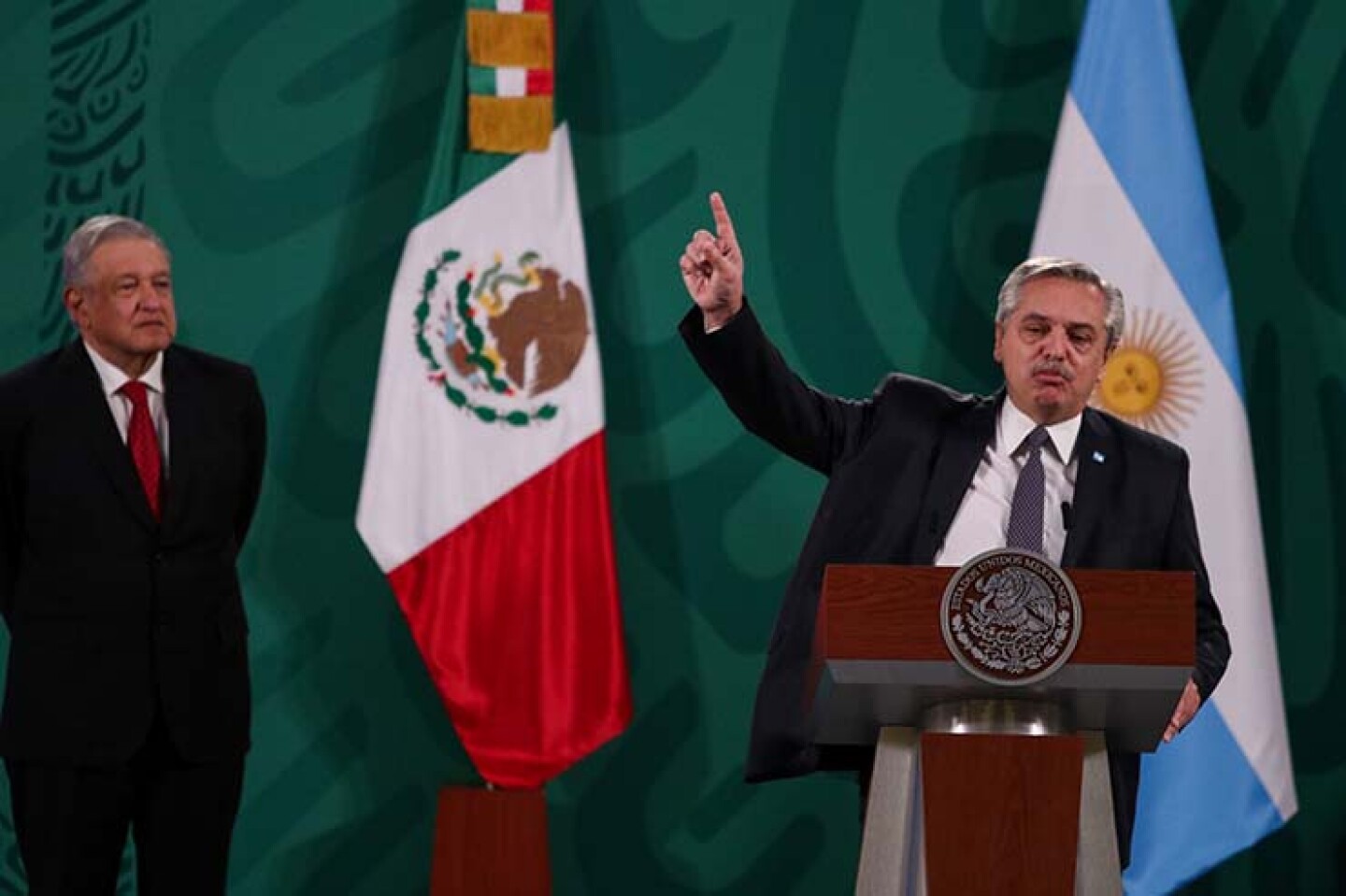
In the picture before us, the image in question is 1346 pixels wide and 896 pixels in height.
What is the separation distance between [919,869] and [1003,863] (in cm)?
18

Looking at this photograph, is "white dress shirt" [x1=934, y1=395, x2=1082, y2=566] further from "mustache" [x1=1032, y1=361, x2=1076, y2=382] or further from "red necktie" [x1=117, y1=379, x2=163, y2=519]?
"red necktie" [x1=117, y1=379, x2=163, y2=519]

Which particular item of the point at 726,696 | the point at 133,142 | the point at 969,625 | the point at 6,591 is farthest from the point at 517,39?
the point at 969,625

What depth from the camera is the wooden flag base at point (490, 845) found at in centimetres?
460

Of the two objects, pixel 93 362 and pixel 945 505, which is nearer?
pixel 945 505

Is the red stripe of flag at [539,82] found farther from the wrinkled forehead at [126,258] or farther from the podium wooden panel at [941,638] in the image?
the podium wooden panel at [941,638]

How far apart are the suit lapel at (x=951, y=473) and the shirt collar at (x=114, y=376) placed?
4.38ft

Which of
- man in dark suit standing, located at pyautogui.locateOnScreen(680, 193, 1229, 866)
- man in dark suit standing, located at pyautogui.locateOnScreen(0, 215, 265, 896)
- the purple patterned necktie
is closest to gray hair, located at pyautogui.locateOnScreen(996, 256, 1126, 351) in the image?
man in dark suit standing, located at pyautogui.locateOnScreen(680, 193, 1229, 866)

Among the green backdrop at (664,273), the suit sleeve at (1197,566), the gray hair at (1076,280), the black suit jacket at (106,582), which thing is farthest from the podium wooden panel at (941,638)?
the green backdrop at (664,273)

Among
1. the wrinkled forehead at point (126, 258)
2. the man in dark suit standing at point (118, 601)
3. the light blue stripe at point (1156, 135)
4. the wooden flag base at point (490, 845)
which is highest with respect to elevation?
the light blue stripe at point (1156, 135)

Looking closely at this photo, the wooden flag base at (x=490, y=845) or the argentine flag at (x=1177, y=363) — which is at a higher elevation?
the argentine flag at (x=1177, y=363)

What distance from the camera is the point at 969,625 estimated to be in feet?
8.48

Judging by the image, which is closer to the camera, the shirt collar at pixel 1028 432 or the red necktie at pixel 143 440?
the shirt collar at pixel 1028 432

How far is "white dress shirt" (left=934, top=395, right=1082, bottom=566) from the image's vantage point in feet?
10.5

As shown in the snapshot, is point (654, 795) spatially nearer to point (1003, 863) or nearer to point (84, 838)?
point (84, 838)
